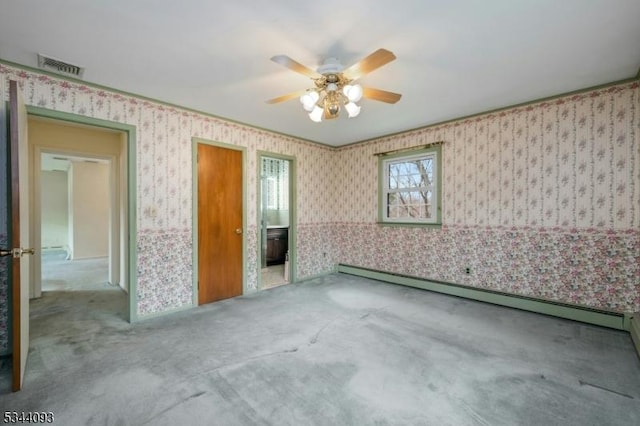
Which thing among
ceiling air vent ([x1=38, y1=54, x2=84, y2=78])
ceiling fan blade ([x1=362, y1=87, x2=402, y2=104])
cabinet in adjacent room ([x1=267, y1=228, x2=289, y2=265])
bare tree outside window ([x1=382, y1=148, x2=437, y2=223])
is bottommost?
cabinet in adjacent room ([x1=267, y1=228, x2=289, y2=265])

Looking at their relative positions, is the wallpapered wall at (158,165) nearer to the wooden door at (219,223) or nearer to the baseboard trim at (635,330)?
the wooden door at (219,223)

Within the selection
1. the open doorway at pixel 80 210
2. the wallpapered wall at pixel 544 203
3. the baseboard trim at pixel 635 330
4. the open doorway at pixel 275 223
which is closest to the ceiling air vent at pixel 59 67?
the open doorway at pixel 80 210

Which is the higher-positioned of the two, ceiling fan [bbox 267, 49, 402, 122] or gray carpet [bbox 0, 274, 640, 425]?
ceiling fan [bbox 267, 49, 402, 122]

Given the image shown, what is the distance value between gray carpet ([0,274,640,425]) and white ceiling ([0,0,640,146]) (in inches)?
99.3

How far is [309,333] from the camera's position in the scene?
277 centimetres

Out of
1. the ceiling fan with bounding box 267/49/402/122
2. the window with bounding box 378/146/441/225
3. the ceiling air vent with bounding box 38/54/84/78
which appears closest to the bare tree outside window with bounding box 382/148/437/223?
the window with bounding box 378/146/441/225

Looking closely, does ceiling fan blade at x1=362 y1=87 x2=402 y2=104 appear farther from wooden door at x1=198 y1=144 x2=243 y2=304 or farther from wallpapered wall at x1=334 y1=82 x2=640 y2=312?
wooden door at x1=198 y1=144 x2=243 y2=304

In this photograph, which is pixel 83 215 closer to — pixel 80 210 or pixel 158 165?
pixel 80 210

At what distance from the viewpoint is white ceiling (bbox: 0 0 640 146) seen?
180cm

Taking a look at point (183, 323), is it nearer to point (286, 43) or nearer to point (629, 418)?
point (286, 43)

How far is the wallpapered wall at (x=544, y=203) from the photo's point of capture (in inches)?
113

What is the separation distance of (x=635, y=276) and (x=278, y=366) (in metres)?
3.60

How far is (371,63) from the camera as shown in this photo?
192cm

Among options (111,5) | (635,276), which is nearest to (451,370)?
(635,276)
